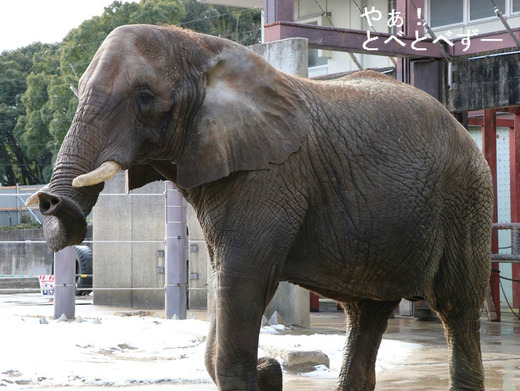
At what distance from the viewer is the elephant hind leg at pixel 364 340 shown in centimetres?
672

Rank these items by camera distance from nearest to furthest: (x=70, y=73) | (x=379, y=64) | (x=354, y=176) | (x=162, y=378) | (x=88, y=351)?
(x=354, y=176), (x=162, y=378), (x=88, y=351), (x=379, y=64), (x=70, y=73)

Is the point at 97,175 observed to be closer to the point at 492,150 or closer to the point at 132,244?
the point at 492,150

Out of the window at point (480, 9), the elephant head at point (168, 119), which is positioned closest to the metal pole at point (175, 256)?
the elephant head at point (168, 119)

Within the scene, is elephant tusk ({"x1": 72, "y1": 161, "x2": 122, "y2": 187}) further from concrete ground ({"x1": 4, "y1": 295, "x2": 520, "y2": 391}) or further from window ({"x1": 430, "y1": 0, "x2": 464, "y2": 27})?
window ({"x1": 430, "y1": 0, "x2": 464, "y2": 27})

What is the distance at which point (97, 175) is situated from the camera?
491 cm

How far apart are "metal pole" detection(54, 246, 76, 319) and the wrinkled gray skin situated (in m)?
7.55

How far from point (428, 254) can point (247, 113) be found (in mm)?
1543

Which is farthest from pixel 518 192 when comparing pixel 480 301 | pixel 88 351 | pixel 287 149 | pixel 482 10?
pixel 287 149

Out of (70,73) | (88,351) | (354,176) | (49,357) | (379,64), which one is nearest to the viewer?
(354,176)

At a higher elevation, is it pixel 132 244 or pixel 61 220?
pixel 61 220

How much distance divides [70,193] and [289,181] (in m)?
1.29

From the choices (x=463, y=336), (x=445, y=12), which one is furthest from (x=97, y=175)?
(x=445, y=12)

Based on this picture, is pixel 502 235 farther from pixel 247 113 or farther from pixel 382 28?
pixel 247 113

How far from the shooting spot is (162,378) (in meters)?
8.55
